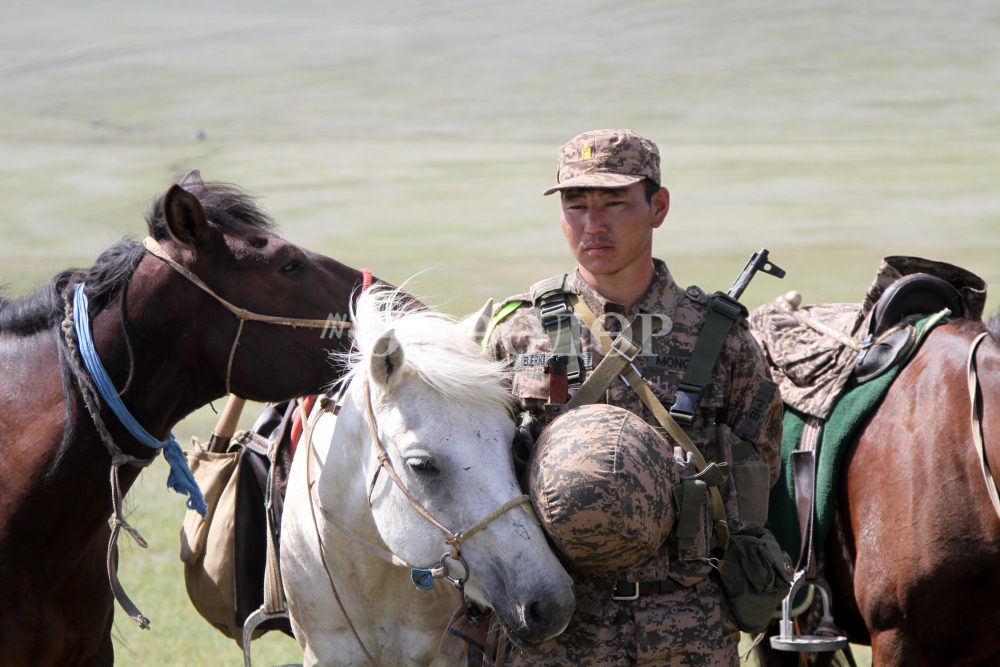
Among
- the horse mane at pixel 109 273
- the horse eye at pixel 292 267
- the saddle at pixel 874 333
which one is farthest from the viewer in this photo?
the saddle at pixel 874 333

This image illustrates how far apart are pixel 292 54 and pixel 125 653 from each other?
103343mm

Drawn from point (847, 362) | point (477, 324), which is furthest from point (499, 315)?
point (847, 362)

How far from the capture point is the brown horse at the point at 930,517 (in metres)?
3.51

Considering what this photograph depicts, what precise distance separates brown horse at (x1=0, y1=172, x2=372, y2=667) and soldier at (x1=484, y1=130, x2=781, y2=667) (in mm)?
905

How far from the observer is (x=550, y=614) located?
8.25 feet

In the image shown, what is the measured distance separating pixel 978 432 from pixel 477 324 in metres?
2.02

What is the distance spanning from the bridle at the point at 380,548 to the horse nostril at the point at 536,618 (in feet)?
0.76

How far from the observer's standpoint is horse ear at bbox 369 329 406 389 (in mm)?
2737

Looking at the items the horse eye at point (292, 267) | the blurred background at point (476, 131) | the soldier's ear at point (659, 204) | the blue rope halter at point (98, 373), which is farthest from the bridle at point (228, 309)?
the blurred background at point (476, 131)

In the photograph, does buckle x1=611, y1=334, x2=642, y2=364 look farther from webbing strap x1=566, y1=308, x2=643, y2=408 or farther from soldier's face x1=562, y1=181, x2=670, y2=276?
soldier's face x1=562, y1=181, x2=670, y2=276

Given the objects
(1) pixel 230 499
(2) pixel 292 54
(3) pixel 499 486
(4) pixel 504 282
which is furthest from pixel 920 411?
(2) pixel 292 54

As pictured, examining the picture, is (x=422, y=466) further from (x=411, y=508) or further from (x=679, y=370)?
(x=679, y=370)

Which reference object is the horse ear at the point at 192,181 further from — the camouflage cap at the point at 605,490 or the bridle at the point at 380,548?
the camouflage cap at the point at 605,490

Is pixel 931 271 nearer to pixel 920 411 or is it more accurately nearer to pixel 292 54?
pixel 920 411
